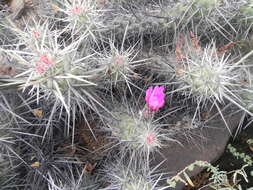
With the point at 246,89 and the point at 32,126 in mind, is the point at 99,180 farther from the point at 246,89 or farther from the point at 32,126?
the point at 246,89

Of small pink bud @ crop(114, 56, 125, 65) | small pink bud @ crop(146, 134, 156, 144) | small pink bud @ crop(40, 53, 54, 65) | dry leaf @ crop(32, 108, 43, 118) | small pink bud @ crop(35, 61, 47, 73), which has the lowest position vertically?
dry leaf @ crop(32, 108, 43, 118)

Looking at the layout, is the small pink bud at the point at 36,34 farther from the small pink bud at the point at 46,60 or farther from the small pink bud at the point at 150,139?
the small pink bud at the point at 150,139

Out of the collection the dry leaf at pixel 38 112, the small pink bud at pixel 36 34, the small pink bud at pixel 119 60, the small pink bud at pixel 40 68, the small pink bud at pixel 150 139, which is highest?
the small pink bud at pixel 40 68

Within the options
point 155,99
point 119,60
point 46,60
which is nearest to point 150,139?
point 155,99

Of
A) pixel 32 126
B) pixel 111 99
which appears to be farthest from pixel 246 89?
pixel 32 126

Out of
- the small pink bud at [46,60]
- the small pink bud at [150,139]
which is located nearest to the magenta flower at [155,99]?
the small pink bud at [150,139]

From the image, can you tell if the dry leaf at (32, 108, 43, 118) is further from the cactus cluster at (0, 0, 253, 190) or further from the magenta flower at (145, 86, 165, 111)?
the magenta flower at (145, 86, 165, 111)

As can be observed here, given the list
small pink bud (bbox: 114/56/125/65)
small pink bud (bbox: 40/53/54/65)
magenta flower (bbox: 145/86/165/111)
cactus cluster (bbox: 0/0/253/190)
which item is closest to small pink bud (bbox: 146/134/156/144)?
cactus cluster (bbox: 0/0/253/190)

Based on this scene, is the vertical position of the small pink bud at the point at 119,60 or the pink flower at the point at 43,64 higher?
the pink flower at the point at 43,64
